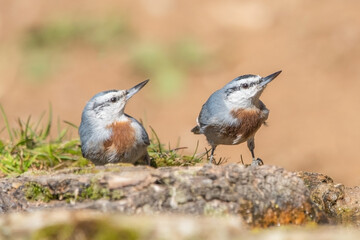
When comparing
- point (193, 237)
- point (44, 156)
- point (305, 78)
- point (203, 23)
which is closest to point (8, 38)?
point (203, 23)

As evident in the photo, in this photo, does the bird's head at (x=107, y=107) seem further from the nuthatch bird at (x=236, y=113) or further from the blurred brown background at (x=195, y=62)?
the blurred brown background at (x=195, y=62)

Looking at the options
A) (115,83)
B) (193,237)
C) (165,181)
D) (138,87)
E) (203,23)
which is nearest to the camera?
(193,237)

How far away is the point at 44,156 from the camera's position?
712 centimetres

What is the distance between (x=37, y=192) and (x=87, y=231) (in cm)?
135

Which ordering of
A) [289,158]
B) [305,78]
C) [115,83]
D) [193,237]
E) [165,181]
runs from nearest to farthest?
[193,237] < [165,181] < [289,158] < [305,78] < [115,83]

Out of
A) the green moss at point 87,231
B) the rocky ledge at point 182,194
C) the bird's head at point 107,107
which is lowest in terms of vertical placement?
the green moss at point 87,231

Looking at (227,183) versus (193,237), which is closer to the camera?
(193,237)

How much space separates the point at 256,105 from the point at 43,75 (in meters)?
9.30

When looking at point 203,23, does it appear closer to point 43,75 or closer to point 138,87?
point 43,75

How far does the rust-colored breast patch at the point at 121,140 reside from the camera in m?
6.15

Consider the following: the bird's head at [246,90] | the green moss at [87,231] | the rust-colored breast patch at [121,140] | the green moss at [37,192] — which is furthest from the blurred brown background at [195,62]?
the green moss at [87,231]

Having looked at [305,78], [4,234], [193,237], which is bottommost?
[4,234]

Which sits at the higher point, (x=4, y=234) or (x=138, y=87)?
(x=138, y=87)

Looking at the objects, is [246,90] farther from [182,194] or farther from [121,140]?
[182,194]
